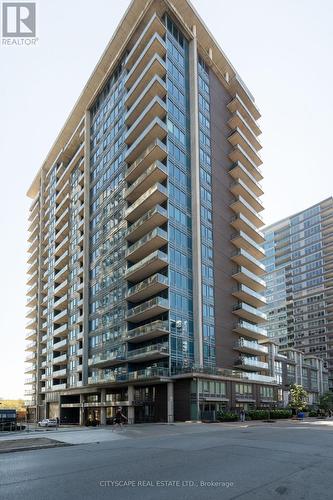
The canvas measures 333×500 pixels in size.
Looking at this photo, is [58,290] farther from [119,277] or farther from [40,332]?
[119,277]

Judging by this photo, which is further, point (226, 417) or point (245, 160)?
point (245, 160)

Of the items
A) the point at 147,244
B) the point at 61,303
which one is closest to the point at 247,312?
the point at 147,244

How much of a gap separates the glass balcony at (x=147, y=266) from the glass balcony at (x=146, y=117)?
17.6 m

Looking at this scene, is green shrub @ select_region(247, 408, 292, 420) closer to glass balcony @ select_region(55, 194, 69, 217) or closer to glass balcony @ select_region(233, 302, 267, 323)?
glass balcony @ select_region(233, 302, 267, 323)

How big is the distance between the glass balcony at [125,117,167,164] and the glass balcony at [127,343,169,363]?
2476cm

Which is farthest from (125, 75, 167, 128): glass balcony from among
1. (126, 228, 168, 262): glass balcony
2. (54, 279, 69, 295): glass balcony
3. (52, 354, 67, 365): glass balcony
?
(52, 354, 67, 365): glass balcony

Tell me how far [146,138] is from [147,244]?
13.7 meters

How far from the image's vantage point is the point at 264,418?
50.7m

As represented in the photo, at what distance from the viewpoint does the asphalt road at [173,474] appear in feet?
31.7

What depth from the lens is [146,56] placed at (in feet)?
197

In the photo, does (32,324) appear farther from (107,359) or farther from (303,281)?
(303,281)

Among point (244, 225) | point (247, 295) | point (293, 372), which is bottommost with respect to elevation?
point (293, 372)

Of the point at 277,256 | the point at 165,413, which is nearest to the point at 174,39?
the point at 165,413

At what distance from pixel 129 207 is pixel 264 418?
2974cm
